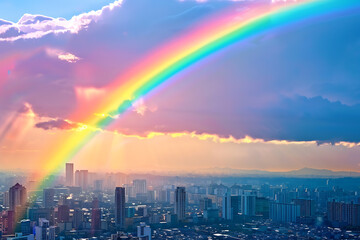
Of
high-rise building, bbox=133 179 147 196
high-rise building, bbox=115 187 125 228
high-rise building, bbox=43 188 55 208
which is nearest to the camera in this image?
high-rise building, bbox=115 187 125 228

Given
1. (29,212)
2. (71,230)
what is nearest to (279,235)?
(71,230)

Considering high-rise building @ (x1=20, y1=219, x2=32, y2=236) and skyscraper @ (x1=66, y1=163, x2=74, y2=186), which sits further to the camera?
skyscraper @ (x1=66, y1=163, x2=74, y2=186)

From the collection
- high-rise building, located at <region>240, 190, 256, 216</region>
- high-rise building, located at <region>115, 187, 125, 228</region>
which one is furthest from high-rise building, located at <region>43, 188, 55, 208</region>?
high-rise building, located at <region>240, 190, 256, 216</region>

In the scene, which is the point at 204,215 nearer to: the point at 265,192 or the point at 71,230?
the point at 71,230

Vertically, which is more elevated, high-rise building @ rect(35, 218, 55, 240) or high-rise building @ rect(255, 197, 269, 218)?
high-rise building @ rect(35, 218, 55, 240)

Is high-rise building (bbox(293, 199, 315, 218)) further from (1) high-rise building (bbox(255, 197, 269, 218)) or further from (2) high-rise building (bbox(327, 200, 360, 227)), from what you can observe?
(1) high-rise building (bbox(255, 197, 269, 218))

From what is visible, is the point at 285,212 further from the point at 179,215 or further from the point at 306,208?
the point at 179,215
